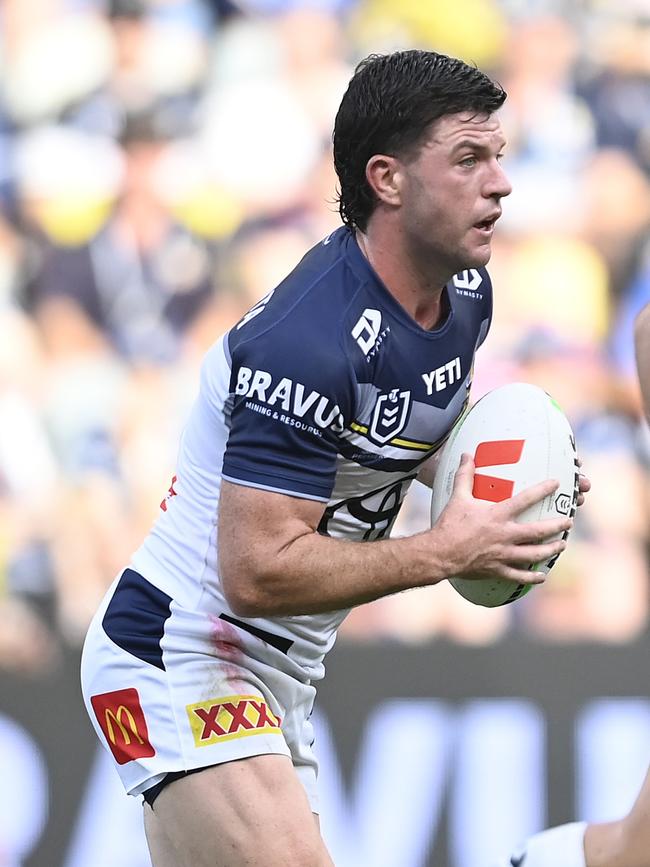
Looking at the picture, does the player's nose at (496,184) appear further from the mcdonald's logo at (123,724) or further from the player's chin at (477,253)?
the mcdonald's logo at (123,724)

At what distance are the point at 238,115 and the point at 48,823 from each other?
333cm

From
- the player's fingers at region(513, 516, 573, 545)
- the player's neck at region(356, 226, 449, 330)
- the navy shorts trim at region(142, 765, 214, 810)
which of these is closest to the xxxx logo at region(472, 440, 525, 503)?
the player's fingers at region(513, 516, 573, 545)

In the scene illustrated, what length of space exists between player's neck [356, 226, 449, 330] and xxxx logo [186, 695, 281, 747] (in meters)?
0.97

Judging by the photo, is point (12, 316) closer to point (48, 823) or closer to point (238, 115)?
point (238, 115)

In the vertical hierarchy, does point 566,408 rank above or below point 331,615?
above

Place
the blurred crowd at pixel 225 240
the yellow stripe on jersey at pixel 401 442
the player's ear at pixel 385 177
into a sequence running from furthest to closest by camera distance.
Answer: the blurred crowd at pixel 225 240 < the player's ear at pixel 385 177 < the yellow stripe on jersey at pixel 401 442

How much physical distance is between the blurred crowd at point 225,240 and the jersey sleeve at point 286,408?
337cm

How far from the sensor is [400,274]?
3.45m

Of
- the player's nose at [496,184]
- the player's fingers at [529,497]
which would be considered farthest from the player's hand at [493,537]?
the player's nose at [496,184]

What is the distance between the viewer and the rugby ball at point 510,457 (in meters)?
3.37

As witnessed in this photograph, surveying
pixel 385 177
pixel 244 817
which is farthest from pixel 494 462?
pixel 244 817

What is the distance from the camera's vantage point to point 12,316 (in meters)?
6.83

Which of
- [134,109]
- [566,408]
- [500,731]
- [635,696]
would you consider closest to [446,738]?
[500,731]

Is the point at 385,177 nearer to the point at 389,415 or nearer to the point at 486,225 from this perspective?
the point at 486,225
